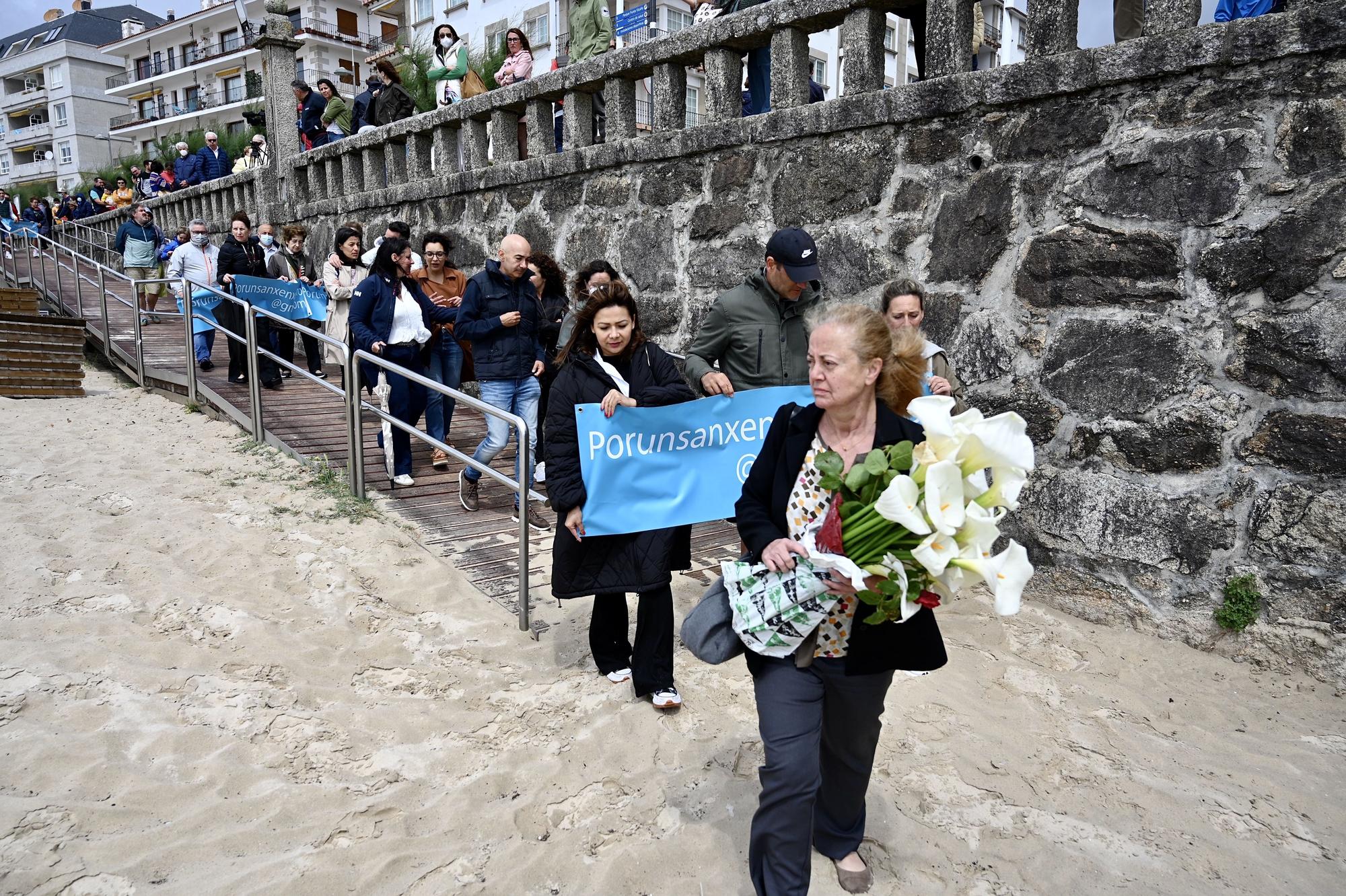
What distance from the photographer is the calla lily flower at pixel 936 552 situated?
197cm

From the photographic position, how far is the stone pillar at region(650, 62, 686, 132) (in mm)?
6801

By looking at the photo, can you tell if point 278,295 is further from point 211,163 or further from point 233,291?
point 211,163

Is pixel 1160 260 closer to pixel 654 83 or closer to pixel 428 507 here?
pixel 654 83

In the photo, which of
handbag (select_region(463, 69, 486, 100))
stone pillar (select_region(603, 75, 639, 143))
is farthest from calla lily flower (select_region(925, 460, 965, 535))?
handbag (select_region(463, 69, 486, 100))

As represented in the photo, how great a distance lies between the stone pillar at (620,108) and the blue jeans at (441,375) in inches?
85.2

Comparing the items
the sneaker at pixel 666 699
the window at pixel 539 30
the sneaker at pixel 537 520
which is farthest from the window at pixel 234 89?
the sneaker at pixel 666 699

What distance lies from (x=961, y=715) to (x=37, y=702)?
12.3 feet

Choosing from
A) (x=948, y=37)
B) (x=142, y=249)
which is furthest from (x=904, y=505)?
(x=142, y=249)

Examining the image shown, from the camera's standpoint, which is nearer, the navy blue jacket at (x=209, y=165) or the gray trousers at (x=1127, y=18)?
the gray trousers at (x=1127, y=18)

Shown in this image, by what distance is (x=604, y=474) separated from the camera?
12.5 ft

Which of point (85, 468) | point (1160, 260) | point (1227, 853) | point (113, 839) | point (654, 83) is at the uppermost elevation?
point (654, 83)

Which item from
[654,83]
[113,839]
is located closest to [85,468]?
[113,839]

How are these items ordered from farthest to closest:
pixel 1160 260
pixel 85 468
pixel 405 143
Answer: pixel 405 143, pixel 85 468, pixel 1160 260

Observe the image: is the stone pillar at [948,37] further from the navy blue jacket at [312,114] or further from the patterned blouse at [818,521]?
the navy blue jacket at [312,114]
